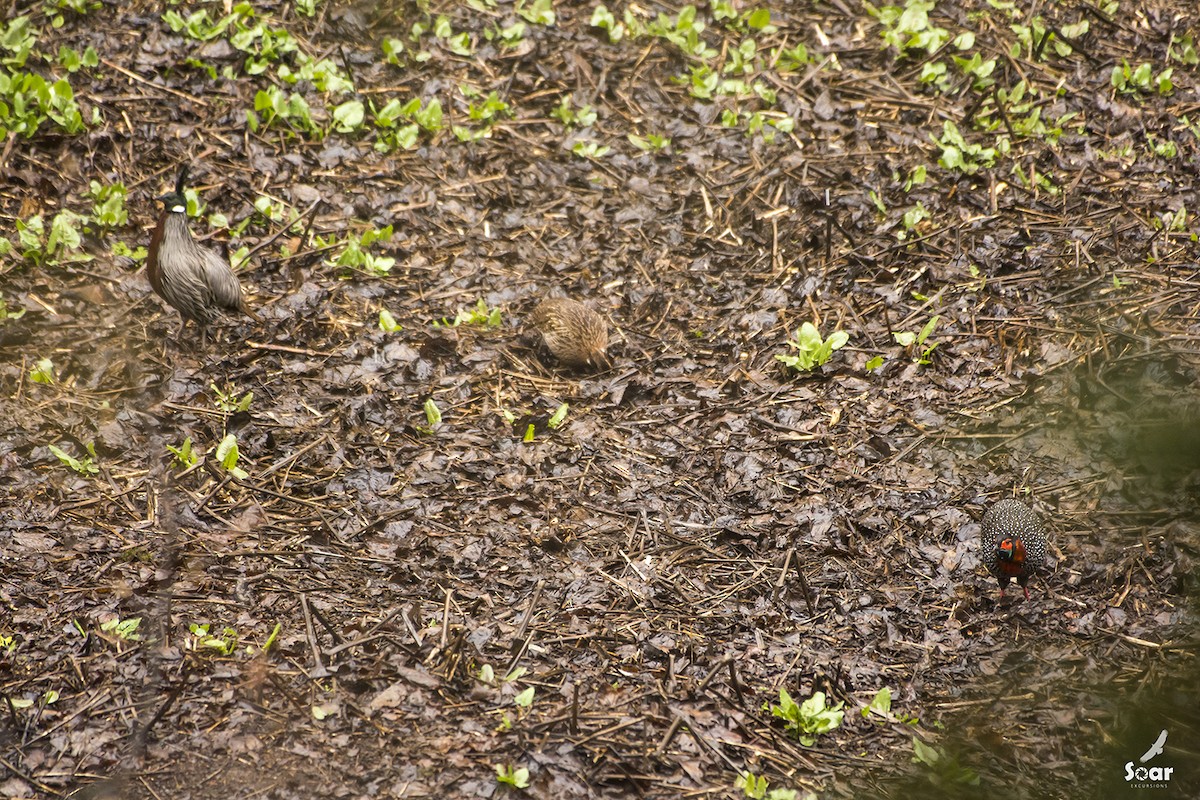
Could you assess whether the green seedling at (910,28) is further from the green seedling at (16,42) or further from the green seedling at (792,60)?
the green seedling at (16,42)

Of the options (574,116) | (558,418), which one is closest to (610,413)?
(558,418)

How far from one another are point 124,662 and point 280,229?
2.82 meters

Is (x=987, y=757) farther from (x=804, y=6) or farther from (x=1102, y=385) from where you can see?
(x=804, y=6)

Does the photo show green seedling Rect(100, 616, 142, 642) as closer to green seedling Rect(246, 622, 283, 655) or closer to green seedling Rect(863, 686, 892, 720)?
green seedling Rect(246, 622, 283, 655)

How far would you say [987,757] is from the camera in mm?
3268

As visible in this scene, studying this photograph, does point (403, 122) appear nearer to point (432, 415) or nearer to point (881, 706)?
point (432, 415)

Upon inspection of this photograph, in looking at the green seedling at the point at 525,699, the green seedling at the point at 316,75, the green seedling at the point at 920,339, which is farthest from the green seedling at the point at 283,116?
the green seedling at the point at 525,699

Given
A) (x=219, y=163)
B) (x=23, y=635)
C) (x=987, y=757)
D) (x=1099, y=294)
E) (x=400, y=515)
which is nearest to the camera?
(x=987, y=757)

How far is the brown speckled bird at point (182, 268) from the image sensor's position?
459 centimetres

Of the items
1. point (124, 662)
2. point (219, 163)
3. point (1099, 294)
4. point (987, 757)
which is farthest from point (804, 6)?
point (124, 662)

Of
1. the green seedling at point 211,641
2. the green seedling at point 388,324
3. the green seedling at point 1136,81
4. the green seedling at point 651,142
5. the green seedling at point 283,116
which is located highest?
the green seedling at point 1136,81

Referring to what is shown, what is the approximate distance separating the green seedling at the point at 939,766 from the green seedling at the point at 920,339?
2225 millimetres

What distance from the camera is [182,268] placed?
4578 mm

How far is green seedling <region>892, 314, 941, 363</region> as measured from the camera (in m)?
4.88
